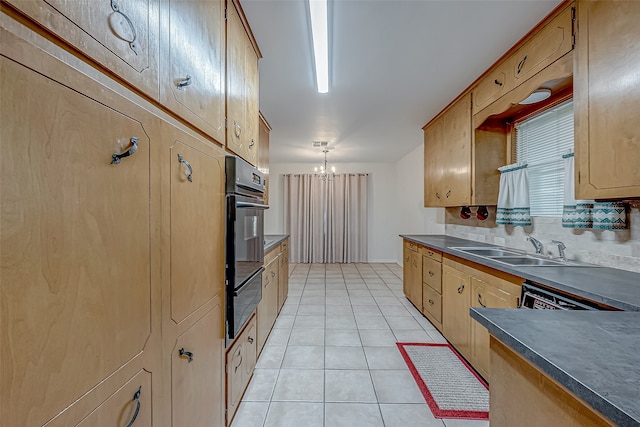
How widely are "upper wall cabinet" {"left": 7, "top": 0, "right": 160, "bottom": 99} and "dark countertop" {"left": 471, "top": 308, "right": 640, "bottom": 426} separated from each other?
4.10ft

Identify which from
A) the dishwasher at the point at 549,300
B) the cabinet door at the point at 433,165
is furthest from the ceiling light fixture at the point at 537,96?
the dishwasher at the point at 549,300

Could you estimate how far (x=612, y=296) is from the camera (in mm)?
1093

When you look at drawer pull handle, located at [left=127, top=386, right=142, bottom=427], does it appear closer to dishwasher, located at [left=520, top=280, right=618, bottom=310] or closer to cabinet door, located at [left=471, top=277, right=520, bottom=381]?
dishwasher, located at [left=520, top=280, right=618, bottom=310]

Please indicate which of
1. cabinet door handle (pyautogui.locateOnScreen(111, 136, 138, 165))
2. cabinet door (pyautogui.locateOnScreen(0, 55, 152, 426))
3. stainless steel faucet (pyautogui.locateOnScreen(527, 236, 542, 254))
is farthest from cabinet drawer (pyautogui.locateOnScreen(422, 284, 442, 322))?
cabinet door handle (pyautogui.locateOnScreen(111, 136, 138, 165))

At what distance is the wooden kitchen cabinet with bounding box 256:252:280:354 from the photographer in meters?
2.20

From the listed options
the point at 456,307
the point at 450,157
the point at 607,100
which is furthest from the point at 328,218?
the point at 607,100

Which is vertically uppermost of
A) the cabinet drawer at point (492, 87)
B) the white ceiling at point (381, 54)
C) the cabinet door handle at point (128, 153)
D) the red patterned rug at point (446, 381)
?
the white ceiling at point (381, 54)

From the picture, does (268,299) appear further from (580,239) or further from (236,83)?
(580,239)

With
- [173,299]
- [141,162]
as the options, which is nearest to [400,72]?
[141,162]

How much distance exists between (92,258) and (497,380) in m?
1.20

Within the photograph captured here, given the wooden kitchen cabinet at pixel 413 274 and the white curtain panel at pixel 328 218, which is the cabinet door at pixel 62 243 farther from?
the white curtain panel at pixel 328 218

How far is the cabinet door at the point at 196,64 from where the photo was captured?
883 mm

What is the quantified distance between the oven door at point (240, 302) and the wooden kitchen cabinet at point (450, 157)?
Result: 7.49 ft

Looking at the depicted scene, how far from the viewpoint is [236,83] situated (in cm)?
155
